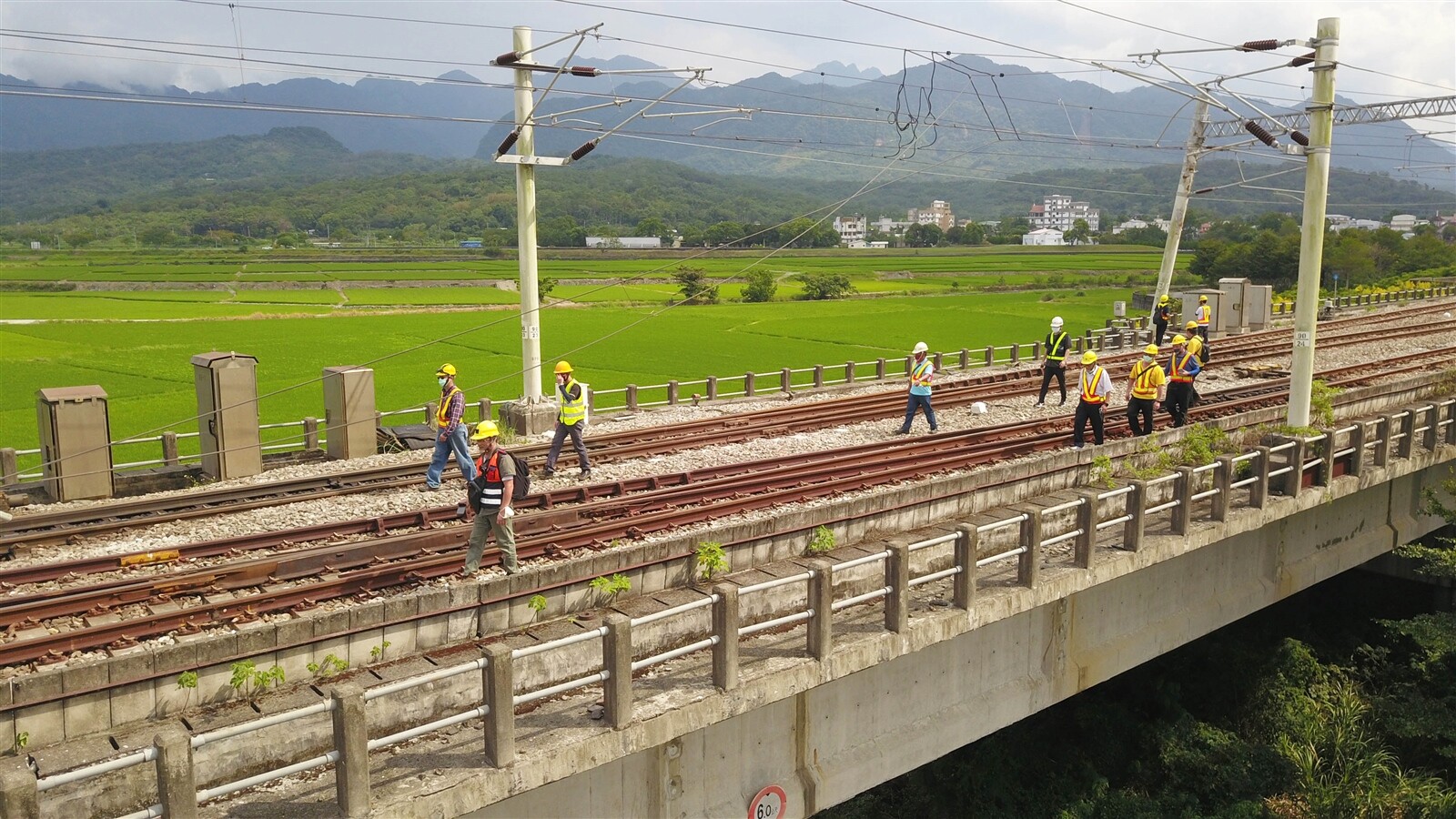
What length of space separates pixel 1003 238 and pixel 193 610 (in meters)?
161

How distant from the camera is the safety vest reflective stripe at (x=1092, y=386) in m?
16.6

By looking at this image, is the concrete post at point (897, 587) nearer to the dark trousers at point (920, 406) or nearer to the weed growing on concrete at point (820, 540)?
the weed growing on concrete at point (820, 540)

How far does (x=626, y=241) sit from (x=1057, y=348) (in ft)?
383

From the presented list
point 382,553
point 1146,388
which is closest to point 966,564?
point 382,553

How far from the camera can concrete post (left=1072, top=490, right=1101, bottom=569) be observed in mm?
11250

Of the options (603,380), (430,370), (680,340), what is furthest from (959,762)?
(680,340)

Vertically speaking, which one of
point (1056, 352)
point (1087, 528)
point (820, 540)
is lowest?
point (820, 540)

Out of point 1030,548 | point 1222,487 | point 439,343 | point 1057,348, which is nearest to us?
point 1030,548

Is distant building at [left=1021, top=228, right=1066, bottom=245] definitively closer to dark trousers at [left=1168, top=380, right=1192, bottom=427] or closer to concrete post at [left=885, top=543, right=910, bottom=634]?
dark trousers at [left=1168, top=380, right=1192, bottom=427]

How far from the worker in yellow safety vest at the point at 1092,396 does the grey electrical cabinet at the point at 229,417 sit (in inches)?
512

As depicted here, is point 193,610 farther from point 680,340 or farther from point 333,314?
point 333,314

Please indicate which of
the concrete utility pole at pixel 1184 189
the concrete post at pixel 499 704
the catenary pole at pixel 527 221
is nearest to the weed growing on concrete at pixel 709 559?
the concrete post at pixel 499 704

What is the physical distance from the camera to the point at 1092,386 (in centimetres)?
1664

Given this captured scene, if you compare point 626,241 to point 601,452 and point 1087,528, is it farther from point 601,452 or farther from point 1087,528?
point 1087,528
